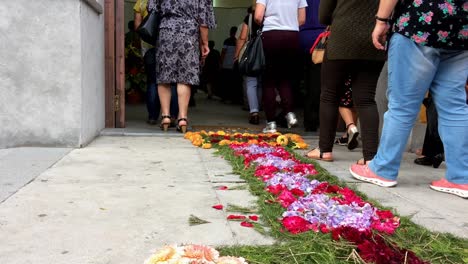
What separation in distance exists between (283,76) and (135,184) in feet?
10.5

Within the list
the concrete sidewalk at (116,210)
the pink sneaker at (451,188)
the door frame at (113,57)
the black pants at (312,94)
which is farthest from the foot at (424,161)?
the door frame at (113,57)

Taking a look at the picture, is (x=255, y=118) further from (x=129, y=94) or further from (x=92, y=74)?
(x=129, y=94)

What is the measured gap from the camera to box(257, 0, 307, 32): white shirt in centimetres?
559

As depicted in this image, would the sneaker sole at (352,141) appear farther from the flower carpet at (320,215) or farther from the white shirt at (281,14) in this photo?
the white shirt at (281,14)

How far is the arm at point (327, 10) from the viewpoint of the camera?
396 cm

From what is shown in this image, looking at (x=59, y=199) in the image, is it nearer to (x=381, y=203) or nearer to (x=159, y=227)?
(x=159, y=227)

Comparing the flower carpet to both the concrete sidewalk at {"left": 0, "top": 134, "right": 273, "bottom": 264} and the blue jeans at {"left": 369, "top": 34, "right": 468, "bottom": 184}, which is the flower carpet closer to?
the concrete sidewalk at {"left": 0, "top": 134, "right": 273, "bottom": 264}

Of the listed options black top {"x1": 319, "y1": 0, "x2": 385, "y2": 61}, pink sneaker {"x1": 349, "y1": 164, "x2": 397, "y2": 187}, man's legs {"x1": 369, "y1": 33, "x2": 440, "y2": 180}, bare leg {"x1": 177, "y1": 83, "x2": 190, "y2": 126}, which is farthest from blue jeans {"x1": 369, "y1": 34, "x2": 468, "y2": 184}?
bare leg {"x1": 177, "y1": 83, "x2": 190, "y2": 126}

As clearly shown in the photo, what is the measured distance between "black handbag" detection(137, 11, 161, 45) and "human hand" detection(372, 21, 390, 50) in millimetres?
2936

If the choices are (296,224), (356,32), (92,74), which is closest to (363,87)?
(356,32)

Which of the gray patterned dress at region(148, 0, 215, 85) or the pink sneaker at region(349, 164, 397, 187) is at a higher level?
the gray patterned dress at region(148, 0, 215, 85)

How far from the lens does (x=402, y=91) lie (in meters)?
3.15

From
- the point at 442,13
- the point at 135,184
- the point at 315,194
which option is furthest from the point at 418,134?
the point at 135,184

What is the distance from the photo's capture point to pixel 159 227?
231cm
